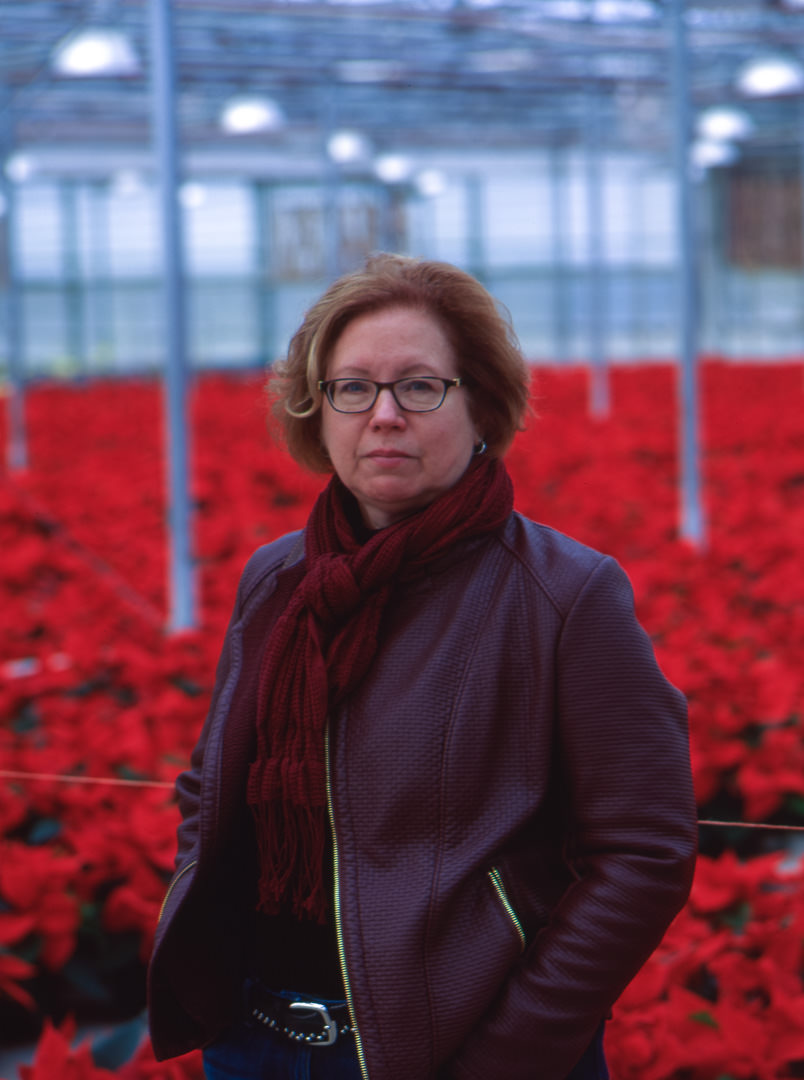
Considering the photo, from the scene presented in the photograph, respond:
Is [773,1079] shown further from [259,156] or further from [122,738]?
→ [259,156]

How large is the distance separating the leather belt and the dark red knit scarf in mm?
115

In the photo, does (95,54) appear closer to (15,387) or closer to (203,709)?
(15,387)

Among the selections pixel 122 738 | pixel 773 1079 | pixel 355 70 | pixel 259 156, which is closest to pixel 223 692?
pixel 773 1079

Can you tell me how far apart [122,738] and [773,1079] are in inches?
67.5

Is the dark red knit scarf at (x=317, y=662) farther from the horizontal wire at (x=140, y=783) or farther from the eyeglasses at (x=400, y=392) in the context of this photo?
the horizontal wire at (x=140, y=783)

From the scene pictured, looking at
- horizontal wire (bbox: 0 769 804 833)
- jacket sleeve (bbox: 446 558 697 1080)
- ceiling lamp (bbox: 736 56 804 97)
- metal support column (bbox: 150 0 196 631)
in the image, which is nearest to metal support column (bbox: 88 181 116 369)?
ceiling lamp (bbox: 736 56 804 97)

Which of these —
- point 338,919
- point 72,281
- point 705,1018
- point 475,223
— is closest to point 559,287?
point 475,223

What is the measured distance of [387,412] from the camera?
1.38m

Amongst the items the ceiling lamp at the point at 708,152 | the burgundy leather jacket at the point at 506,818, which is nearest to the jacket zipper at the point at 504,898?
the burgundy leather jacket at the point at 506,818

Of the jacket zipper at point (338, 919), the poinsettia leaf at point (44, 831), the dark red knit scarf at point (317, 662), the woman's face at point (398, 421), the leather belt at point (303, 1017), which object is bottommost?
the poinsettia leaf at point (44, 831)

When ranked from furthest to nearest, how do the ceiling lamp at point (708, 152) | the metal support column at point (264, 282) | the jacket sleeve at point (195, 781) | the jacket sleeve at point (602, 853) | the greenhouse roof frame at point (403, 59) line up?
the metal support column at point (264, 282) → the ceiling lamp at point (708, 152) → the greenhouse roof frame at point (403, 59) → the jacket sleeve at point (195, 781) → the jacket sleeve at point (602, 853)

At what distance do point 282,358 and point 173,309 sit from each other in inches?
117

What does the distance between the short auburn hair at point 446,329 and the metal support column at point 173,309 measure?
3.07 m

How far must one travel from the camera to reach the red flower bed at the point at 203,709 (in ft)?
6.40
